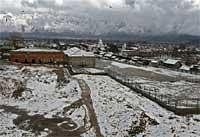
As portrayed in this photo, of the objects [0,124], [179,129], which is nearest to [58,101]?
[0,124]

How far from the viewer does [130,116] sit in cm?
2442

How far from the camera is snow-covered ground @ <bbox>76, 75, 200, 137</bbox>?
68.6 ft

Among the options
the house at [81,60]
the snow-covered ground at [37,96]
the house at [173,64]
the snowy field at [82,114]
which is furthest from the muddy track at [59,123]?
the house at [173,64]

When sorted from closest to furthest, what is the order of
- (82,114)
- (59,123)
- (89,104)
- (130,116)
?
1. (59,123)
2. (130,116)
3. (82,114)
4. (89,104)

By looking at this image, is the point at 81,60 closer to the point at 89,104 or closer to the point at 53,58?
the point at 53,58

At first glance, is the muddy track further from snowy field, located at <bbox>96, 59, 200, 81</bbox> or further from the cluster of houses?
the cluster of houses

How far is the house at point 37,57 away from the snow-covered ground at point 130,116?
30832mm

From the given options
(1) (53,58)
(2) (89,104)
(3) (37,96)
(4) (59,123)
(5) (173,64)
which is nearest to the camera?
(4) (59,123)

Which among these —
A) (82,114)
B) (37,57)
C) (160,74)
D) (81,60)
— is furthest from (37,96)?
(37,57)

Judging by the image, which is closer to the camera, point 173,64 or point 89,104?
point 89,104

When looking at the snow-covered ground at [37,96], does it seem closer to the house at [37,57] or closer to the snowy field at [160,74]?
the snowy field at [160,74]

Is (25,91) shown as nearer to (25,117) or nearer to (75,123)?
(25,117)

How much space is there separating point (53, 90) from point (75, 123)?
1245 centimetres

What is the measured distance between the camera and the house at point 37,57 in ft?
210
